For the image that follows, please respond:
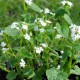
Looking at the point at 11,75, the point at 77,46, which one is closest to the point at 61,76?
the point at 77,46

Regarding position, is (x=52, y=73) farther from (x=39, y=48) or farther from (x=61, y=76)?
(x=39, y=48)

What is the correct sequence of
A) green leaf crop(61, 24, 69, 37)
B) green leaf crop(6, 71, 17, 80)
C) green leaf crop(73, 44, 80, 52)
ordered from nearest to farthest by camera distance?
green leaf crop(73, 44, 80, 52)
green leaf crop(61, 24, 69, 37)
green leaf crop(6, 71, 17, 80)

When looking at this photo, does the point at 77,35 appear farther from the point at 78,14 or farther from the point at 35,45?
the point at 78,14

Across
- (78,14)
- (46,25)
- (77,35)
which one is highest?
(78,14)

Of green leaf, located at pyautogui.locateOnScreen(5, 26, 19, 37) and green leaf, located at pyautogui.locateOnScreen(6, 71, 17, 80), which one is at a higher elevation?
green leaf, located at pyautogui.locateOnScreen(5, 26, 19, 37)

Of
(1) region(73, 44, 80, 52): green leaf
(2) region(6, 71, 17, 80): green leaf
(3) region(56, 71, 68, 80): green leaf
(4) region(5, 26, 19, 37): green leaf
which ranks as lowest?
(3) region(56, 71, 68, 80): green leaf

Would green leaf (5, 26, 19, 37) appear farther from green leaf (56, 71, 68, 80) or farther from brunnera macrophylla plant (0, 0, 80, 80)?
green leaf (56, 71, 68, 80)

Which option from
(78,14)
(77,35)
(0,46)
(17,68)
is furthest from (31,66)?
(78,14)

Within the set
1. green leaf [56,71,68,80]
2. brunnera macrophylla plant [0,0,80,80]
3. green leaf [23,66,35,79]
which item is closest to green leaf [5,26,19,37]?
brunnera macrophylla plant [0,0,80,80]

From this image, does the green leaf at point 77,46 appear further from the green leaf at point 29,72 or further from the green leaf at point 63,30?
the green leaf at point 29,72
